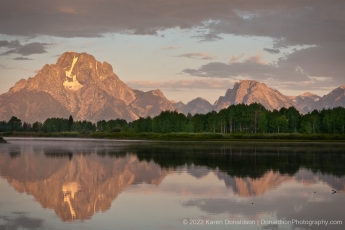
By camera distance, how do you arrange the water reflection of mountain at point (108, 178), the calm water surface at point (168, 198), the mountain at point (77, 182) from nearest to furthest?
the calm water surface at point (168, 198) < the mountain at point (77, 182) < the water reflection of mountain at point (108, 178)

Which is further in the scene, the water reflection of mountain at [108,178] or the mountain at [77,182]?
the water reflection of mountain at [108,178]

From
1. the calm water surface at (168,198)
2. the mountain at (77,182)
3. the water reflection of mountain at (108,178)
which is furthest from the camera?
the water reflection of mountain at (108,178)

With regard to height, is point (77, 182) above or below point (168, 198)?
above

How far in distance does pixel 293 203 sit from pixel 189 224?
8.14 metres

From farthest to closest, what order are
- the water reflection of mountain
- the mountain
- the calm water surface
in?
1. the water reflection of mountain
2. the mountain
3. the calm water surface

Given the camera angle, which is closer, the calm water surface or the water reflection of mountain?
the calm water surface

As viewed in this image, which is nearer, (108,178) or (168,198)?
(168,198)

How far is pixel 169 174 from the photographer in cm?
3978

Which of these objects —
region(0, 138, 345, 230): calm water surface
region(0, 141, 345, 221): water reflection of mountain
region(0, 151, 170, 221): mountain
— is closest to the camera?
region(0, 138, 345, 230): calm water surface

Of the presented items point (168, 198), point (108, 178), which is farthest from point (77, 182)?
point (168, 198)

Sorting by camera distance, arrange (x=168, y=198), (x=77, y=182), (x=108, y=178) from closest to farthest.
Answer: (x=168, y=198)
(x=77, y=182)
(x=108, y=178)

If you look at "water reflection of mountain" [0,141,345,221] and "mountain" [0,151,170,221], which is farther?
"water reflection of mountain" [0,141,345,221]

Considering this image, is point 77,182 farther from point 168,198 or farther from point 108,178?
point 168,198

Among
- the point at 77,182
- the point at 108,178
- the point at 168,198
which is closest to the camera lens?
the point at 168,198
